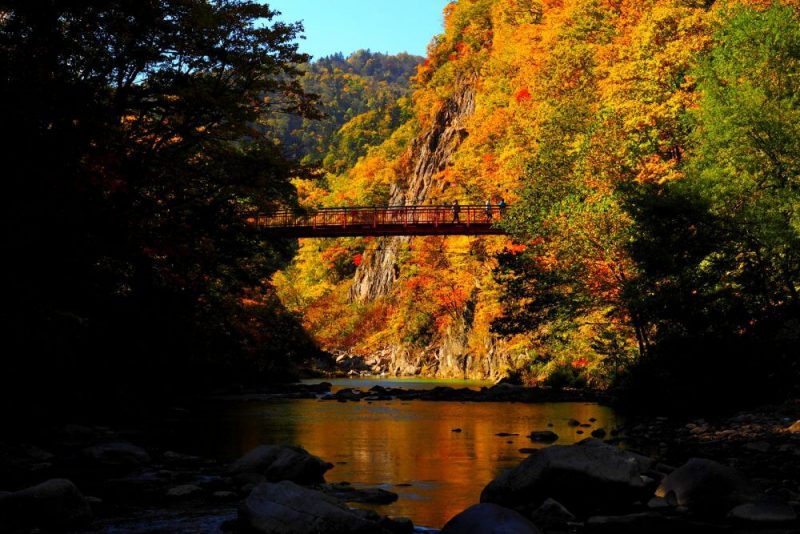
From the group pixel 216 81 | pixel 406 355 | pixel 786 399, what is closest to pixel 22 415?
pixel 216 81

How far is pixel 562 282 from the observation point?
82.2 ft

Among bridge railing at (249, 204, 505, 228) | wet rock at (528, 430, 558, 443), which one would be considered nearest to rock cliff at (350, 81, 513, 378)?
bridge railing at (249, 204, 505, 228)


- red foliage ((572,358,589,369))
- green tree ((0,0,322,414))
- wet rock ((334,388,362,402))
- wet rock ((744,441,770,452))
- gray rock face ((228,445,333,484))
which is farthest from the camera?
red foliage ((572,358,589,369))

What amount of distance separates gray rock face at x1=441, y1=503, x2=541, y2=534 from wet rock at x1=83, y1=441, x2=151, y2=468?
631 cm

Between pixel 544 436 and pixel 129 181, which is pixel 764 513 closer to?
pixel 544 436

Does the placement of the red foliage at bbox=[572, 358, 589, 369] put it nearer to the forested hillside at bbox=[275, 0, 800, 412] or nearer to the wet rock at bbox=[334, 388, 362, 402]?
the forested hillside at bbox=[275, 0, 800, 412]

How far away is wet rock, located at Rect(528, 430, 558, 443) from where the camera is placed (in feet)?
48.6

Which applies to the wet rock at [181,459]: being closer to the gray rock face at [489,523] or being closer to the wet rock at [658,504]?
the gray rock face at [489,523]

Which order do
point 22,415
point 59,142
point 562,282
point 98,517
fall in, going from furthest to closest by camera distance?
point 562,282 < point 22,415 < point 59,142 < point 98,517

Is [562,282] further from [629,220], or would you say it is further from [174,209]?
[174,209]

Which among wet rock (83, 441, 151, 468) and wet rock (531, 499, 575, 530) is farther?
wet rock (83, 441, 151, 468)

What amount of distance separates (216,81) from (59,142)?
8861mm

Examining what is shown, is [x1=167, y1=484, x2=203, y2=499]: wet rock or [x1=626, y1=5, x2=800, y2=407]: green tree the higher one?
[x1=626, y1=5, x2=800, y2=407]: green tree

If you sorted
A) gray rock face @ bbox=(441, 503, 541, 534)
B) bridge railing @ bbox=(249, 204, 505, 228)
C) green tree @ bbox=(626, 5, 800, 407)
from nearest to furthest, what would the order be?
gray rock face @ bbox=(441, 503, 541, 534), green tree @ bbox=(626, 5, 800, 407), bridge railing @ bbox=(249, 204, 505, 228)
